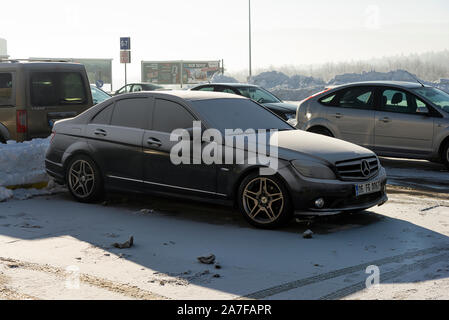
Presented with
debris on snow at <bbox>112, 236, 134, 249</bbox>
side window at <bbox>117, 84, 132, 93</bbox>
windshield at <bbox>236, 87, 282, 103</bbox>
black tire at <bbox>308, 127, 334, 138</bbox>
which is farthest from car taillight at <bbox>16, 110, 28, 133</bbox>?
side window at <bbox>117, 84, 132, 93</bbox>

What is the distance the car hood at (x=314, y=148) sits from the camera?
7656mm

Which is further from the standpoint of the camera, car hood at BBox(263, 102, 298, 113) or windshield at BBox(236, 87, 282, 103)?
windshield at BBox(236, 87, 282, 103)

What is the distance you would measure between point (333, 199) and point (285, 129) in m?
1.62

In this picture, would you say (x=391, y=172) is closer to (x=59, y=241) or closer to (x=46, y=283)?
(x=59, y=241)

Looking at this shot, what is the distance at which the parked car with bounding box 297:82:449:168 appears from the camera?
12.3m

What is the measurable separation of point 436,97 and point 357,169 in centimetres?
543

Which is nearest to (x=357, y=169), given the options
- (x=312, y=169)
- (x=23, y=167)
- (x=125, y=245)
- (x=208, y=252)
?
(x=312, y=169)

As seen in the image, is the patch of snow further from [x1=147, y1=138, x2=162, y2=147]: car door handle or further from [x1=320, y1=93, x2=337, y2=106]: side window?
[x1=320, y1=93, x2=337, y2=106]: side window

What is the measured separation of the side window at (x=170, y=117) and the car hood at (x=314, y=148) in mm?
1056

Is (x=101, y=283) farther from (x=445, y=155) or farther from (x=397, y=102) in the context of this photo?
(x=397, y=102)

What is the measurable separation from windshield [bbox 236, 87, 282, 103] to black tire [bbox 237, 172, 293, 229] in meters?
11.4

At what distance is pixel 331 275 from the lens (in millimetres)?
5941
